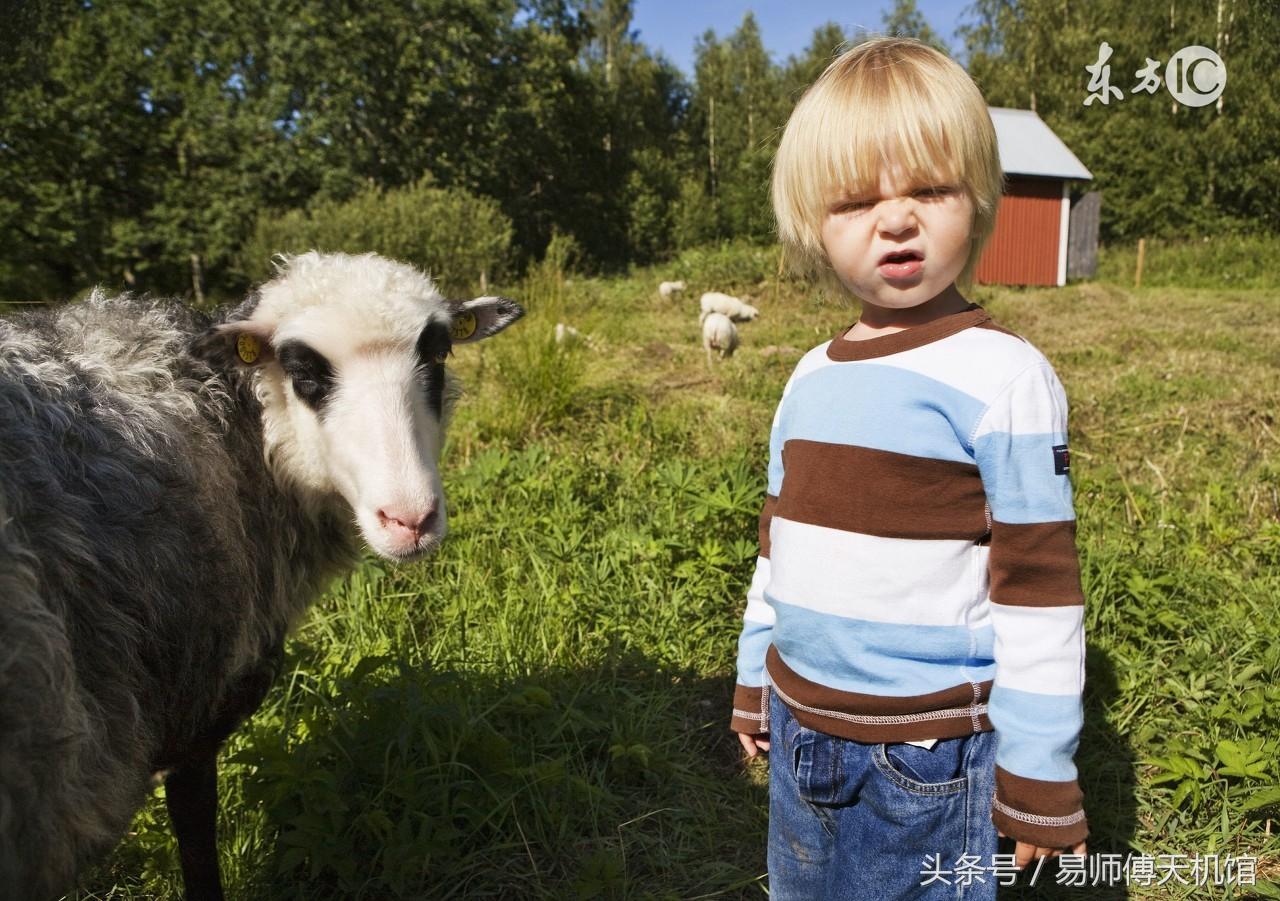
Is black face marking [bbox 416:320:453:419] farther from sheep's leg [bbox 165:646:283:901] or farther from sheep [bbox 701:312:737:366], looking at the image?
sheep [bbox 701:312:737:366]

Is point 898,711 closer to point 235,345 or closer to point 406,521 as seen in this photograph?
point 406,521

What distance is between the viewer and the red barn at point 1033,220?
2114cm

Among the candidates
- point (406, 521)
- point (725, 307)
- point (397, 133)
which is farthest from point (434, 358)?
point (397, 133)

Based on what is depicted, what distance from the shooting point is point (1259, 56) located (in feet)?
83.5

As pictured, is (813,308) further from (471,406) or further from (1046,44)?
(1046,44)

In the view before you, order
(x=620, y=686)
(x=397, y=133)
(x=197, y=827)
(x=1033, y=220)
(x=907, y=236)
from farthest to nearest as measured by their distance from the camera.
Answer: (x=397, y=133) < (x=1033, y=220) < (x=620, y=686) < (x=197, y=827) < (x=907, y=236)

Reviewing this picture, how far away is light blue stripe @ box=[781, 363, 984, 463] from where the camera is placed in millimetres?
1314

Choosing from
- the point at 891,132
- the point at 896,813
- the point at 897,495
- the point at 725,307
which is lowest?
the point at 896,813

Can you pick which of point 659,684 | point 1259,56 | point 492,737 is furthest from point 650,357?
point 1259,56

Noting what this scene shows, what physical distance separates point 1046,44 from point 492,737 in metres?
38.3

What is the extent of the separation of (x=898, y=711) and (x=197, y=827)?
1858 millimetres

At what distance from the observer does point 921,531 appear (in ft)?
4.42

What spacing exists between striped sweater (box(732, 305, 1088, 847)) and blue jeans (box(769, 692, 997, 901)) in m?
0.05

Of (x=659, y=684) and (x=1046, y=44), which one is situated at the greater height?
(x=1046, y=44)
